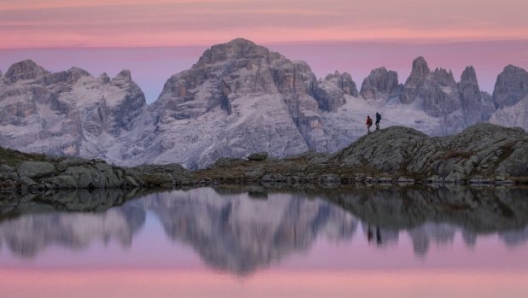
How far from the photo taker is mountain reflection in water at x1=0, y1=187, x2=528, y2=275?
89.9 m

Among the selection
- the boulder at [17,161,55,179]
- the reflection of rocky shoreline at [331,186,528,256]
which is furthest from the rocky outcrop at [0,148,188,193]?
the reflection of rocky shoreline at [331,186,528,256]

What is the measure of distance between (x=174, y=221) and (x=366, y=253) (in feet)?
121

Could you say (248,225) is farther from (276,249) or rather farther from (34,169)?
(34,169)

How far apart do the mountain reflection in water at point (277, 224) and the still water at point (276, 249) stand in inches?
6.6

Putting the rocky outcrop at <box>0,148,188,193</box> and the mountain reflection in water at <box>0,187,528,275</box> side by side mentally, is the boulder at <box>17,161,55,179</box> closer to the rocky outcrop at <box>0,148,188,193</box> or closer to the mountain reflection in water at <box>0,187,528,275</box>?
the rocky outcrop at <box>0,148,188,193</box>

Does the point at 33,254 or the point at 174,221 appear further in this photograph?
the point at 174,221

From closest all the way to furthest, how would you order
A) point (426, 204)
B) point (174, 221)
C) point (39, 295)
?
point (39, 295)
point (174, 221)
point (426, 204)

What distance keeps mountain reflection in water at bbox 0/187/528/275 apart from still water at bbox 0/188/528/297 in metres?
0.17

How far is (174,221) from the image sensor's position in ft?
386

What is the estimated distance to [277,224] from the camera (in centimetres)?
11450

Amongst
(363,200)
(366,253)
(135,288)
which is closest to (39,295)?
(135,288)

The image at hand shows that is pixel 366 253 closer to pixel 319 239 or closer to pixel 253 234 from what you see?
pixel 319 239

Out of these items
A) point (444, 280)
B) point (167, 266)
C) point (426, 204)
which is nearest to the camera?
point (444, 280)

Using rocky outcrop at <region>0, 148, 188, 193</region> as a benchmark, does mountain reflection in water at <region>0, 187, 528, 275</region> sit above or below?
below
